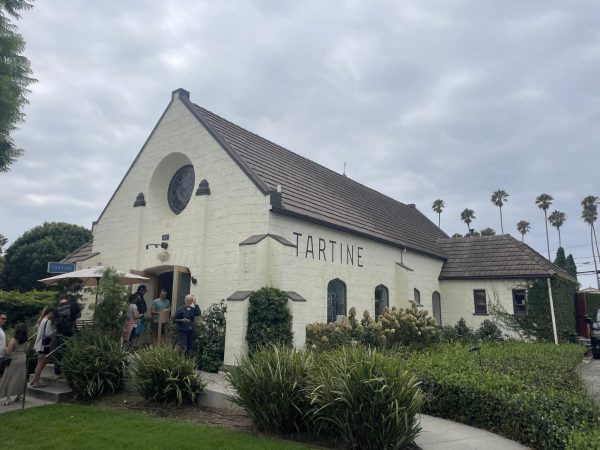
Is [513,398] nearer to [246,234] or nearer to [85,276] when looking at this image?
[246,234]

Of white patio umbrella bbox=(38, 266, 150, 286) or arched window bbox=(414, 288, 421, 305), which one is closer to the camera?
white patio umbrella bbox=(38, 266, 150, 286)

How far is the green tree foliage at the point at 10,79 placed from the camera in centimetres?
1408

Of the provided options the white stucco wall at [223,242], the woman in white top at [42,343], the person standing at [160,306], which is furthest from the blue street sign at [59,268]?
the woman in white top at [42,343]

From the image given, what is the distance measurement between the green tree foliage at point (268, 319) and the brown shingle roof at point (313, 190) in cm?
273

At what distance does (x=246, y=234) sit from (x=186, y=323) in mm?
3173

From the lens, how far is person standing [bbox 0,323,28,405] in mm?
8734

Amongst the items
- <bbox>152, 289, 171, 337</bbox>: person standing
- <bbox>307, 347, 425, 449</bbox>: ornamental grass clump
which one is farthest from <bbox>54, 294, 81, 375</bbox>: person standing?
<bbox>307, 347, 425, 449</bbox>: ornamental grass clump

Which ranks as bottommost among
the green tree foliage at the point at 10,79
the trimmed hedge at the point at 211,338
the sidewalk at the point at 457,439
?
the sidewalk at the point at 457,439

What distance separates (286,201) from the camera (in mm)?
14055

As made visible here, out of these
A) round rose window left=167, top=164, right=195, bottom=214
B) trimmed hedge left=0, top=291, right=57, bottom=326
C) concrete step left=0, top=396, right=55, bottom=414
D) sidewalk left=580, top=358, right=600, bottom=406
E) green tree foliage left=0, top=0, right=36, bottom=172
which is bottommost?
concrete step left=0, top=396, right=55, bottom=414

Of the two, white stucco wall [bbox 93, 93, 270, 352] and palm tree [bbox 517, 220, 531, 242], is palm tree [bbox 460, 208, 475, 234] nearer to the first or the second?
palm tree [bbox 517, 220, 531, 242]

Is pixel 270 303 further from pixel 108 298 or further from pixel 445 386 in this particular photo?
pixel 445 386

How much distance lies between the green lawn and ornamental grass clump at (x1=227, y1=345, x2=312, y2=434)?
0.36m

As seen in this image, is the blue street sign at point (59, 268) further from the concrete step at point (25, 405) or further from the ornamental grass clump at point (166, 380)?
the ornamental grass clump at point (166, 380)
